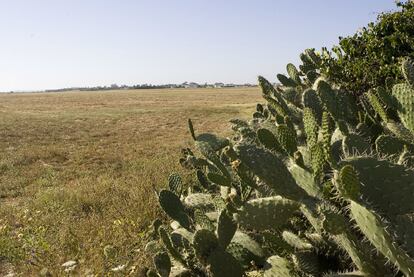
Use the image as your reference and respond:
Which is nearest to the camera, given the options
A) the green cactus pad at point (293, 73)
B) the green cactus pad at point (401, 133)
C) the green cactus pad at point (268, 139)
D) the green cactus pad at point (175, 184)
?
the green cactus pad at point (268, 139)

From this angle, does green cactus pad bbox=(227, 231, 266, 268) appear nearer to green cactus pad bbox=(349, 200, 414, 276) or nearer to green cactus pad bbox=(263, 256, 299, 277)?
green cactus pad bbox=(263, 256, 299, 277)

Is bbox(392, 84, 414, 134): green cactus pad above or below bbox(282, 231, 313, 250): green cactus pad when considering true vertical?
above

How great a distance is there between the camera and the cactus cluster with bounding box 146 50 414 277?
1.85 m

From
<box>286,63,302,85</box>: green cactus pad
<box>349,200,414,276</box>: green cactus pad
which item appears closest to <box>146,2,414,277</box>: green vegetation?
<box>349,200,414,276</box>: green cactus pad

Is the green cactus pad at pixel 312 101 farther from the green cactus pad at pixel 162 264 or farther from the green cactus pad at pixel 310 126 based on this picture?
the green cactus pad at pixel 162 264

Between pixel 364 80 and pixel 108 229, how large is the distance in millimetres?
3634

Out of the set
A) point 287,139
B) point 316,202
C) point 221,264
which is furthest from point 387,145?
point 221,264

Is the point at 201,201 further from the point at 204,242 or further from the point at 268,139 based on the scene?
the point at 268,139

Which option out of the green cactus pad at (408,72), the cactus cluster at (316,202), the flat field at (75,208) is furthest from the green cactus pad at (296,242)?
the flat field at (75,208)

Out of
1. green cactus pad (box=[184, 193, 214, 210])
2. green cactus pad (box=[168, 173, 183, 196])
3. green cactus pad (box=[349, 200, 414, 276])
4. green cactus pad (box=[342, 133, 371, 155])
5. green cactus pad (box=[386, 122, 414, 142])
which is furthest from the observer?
green cactus pad (box=[168, 173, 183, 196])

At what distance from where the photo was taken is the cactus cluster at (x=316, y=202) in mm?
1848

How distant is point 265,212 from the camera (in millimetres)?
2184

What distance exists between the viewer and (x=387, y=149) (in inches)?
99.0

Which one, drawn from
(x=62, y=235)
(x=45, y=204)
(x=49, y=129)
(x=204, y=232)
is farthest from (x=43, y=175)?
(x=49, y=129)
